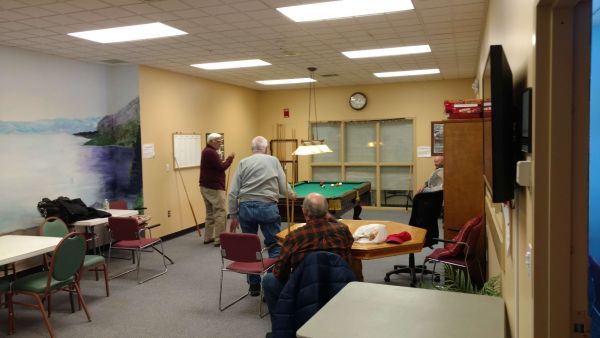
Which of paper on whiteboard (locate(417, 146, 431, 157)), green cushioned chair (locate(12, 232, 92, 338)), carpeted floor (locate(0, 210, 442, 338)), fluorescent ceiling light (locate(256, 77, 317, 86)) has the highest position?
fluorescent ceiling light (locate(256, 77, 317, 86))

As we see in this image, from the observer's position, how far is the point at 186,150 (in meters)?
7.73

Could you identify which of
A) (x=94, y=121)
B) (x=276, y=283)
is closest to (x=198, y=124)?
(x=94, y=121)

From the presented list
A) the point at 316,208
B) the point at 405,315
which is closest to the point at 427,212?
the point at 316,208

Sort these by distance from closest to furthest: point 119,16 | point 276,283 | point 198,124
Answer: point 276,283, point 119,16, point 198,124

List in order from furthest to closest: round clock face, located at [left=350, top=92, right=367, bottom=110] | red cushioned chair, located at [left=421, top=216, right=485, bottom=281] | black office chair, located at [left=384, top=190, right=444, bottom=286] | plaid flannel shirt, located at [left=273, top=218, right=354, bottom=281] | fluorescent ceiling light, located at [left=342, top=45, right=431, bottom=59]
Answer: round clock face, located at [left=350, top=92, right=367, bottom=110] < fluorescent ceiling light, located at [left=342, top=45, right=431, bottom=59] < black office chair, located at [left=384, top=190, right=444, bottom=286] < red cushioned chair, located at [left=421, top=216, right=485, bottom=281] < plaid flannel shirt, located at [left=273, top=218, right=354, bottom=281]

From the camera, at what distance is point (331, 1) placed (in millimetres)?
3848

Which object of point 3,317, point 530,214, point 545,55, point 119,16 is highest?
point 119,16

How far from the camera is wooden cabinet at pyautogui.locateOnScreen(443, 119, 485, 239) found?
4.05 m

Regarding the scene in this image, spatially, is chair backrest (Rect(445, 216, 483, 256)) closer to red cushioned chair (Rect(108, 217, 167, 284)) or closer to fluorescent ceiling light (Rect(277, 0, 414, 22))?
fluorescent ceiling light (Rect(277, 0, 414, 22))

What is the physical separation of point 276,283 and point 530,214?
1.95 meters

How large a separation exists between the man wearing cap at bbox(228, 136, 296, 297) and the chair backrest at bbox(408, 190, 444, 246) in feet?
4.48

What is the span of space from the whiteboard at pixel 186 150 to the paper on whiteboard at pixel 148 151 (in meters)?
0.52

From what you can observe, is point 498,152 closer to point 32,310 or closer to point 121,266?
point 32,310

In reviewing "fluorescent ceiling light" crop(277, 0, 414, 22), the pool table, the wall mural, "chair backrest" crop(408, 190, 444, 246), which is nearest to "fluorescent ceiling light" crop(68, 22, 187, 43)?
"fluorescent ceiling light" crop(277, 0, 414, 22)
